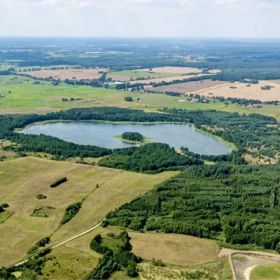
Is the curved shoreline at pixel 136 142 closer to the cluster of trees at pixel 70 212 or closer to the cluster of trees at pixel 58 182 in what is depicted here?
the cluster of trees at pixel 58 182

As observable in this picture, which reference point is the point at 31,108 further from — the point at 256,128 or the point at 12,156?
the point at 256,128

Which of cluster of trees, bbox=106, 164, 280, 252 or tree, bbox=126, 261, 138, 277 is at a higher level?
cluster of trees, bbox=106, 164, 280, 252

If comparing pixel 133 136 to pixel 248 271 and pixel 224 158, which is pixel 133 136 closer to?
pixel 224 158

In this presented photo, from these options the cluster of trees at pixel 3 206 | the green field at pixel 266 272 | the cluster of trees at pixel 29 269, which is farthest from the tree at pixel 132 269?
the cluster of trees at pixel 3 206

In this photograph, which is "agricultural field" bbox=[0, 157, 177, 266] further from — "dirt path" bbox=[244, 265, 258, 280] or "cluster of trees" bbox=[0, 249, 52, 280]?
"dirt path" bbox=[244, 265, 258, 280]

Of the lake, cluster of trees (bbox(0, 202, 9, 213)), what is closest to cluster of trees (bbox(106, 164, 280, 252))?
cluster of trees (bbox(0, 202, 9, 213))

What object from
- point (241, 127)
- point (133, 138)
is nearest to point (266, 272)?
point (133, 138)

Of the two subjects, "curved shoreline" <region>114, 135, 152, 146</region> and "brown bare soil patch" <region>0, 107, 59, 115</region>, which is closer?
"curved shoreline" <region>114, 135, 152, 146</region>
